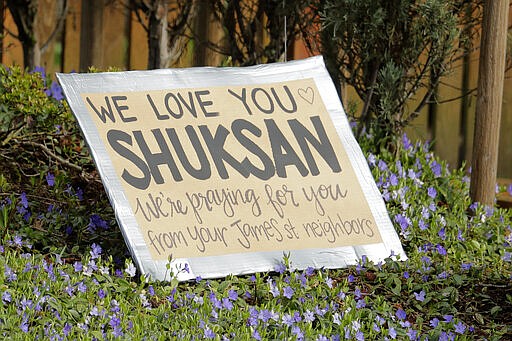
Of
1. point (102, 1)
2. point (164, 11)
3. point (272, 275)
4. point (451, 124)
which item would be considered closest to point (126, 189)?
point (272, 275)

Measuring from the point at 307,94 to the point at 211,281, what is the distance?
1.03m

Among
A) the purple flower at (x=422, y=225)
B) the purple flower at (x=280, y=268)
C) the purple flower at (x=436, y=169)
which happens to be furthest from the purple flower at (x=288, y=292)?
the purple flower at (x=436, y=169)

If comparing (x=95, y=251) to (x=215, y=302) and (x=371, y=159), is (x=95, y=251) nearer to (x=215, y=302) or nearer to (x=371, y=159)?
(x=215, y=302)

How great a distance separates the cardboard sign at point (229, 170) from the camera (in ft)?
13.0

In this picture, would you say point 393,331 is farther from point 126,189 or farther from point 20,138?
point 20,138

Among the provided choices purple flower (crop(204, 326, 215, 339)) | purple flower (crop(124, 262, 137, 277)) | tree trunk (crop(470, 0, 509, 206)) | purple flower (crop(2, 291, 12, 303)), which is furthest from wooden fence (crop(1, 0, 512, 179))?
purple flower (crop(204, 326, 215, 339))

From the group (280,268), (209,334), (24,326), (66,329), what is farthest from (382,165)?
(24,326)

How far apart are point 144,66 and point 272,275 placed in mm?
3887

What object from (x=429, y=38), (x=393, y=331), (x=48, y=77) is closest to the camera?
(x=393, y=331)

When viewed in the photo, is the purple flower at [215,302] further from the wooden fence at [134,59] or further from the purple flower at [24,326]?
the wooden fence at [134,59]

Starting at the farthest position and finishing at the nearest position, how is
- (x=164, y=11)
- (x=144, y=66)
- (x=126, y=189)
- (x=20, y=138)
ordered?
(x=144, y=66) < (x=164, y=11) < (x=20, y=138) < (x=126, y=189)

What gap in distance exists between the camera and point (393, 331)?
3.42 meters

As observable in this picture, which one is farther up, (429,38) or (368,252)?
(429,38)

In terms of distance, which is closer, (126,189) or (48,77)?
(126,189)
